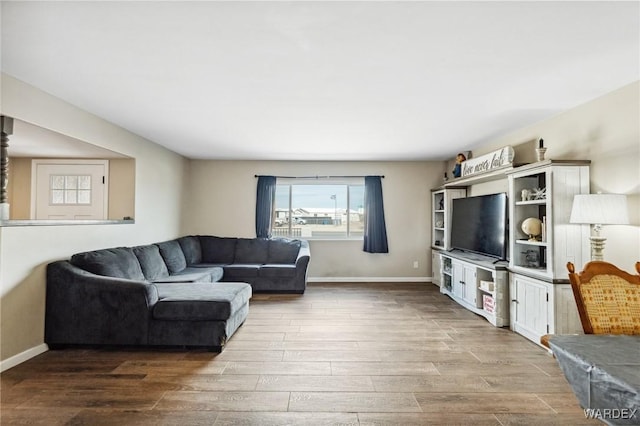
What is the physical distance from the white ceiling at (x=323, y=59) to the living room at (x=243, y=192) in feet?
0.72

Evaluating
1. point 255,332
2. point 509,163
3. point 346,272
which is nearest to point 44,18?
point 255,332

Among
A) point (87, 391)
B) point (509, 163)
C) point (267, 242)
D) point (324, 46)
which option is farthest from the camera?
point (267, 242)

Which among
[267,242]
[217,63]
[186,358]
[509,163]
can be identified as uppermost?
[217,63]

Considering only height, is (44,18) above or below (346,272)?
above

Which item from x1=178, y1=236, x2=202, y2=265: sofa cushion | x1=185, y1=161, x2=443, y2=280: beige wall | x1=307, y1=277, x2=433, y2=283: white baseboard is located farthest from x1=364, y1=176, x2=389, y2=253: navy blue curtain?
x1=178, y1=236, x2=202, y2=265: sofa cushion

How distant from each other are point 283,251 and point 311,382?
3.64 m

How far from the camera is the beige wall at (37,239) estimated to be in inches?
107

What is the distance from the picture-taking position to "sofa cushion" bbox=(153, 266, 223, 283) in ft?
14.1

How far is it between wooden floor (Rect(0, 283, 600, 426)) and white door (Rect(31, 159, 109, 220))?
2092 millimetres

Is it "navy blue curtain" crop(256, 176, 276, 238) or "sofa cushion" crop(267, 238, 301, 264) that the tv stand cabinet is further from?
"navy blue curtain" crop(256, 176, 276, 238)

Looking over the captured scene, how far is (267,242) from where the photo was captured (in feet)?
20.2

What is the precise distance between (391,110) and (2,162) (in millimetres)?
3572

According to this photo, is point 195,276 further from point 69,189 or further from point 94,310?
point 69,189

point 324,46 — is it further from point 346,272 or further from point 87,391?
point 346,272
